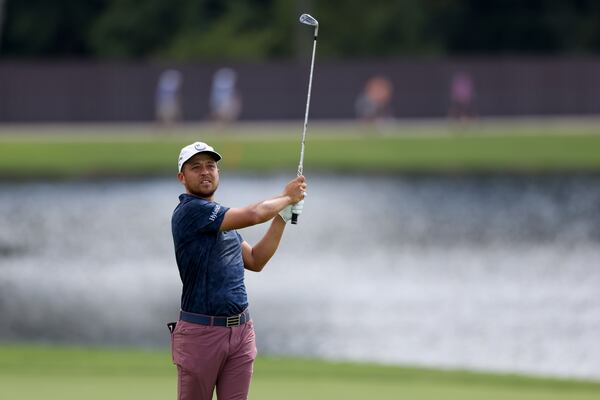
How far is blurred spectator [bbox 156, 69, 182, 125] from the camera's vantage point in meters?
51.2

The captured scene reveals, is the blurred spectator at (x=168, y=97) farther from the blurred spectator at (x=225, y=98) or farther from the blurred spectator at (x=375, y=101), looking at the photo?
the blurred spectator at (x=375, y=101)

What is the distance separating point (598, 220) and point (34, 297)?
1406 cm

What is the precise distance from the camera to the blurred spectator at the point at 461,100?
51.0 m

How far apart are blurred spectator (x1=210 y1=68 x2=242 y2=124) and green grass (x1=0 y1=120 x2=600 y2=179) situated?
1.56m

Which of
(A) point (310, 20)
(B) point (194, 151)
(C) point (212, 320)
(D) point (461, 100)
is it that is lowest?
(C) point (212, 320)

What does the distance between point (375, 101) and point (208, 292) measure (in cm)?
4254

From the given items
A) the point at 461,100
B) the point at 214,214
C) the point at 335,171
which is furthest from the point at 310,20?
the point at 461,100

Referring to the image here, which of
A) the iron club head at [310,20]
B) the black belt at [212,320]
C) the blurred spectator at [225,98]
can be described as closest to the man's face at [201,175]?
the black belt at [212,320]

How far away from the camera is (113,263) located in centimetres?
2539

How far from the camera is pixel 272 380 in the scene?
1257cm

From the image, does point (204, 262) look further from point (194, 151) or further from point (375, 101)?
point (375, 101)

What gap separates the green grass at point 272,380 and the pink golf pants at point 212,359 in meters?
2.91

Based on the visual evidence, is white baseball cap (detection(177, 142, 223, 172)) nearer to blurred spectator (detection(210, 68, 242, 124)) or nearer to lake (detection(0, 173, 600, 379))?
lake (detection(0, 173, 600, 379))

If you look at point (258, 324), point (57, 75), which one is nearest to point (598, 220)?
point (258, 324)
